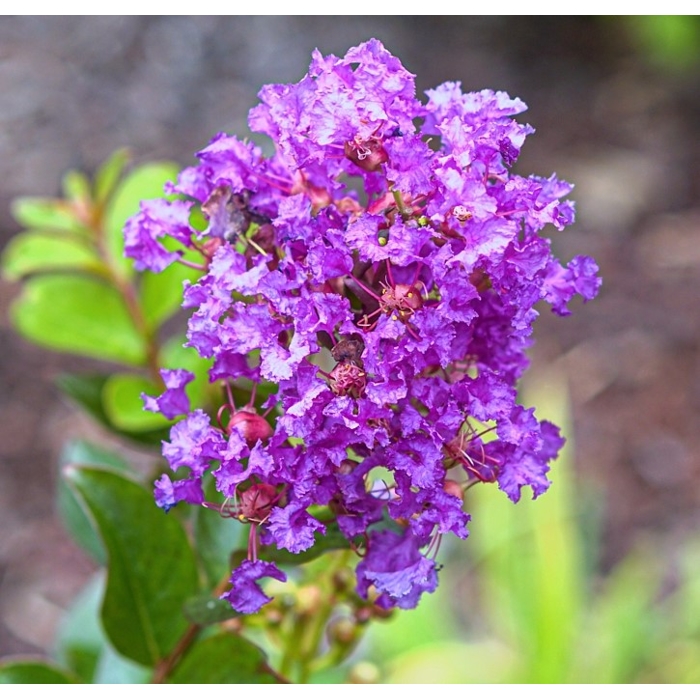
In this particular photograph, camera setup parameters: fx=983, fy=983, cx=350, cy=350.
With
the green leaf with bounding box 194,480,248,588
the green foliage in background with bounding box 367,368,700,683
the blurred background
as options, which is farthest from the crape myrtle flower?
the green foliage in background with bounding box 367,368,700,683

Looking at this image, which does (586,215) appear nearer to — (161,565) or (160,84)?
(160,84)

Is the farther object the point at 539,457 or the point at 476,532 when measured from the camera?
the point at 476,532

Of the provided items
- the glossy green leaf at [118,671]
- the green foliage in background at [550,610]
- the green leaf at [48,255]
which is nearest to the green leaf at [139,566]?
the glossy green leaf at [118,671]

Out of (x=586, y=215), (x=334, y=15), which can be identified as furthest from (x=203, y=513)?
(x=334, y=15)

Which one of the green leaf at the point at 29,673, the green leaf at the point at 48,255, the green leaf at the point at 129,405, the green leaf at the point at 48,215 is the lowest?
the green leaf at the point at 29,673

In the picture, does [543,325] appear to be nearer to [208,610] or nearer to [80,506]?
[80,506]

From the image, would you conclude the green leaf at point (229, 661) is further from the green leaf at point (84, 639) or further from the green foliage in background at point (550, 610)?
the green foliage in background at point (550, 610)

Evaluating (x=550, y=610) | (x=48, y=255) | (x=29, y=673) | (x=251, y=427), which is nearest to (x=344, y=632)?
(x=29, y=673)
